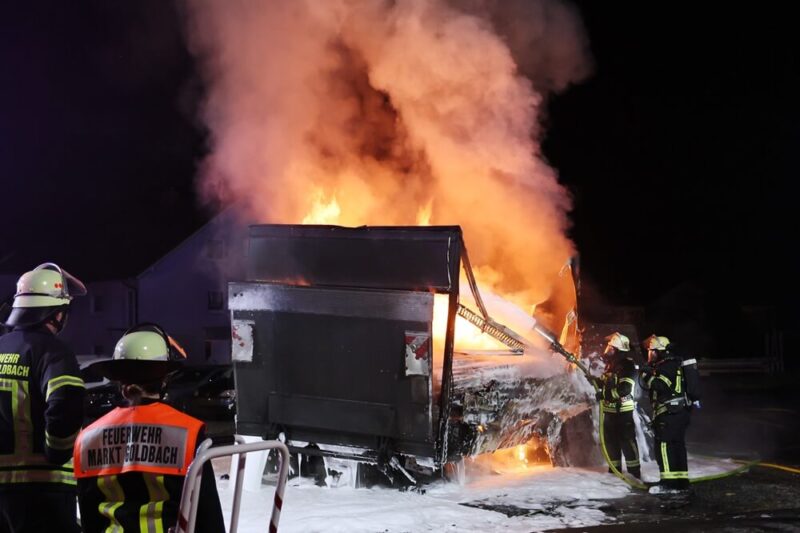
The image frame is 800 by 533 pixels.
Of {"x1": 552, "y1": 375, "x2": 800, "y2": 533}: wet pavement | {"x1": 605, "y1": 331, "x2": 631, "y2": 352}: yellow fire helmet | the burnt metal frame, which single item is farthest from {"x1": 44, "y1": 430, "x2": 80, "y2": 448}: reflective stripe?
{"x1": 605, "y1": 331, "x2": 631, "y2": 352}: yellow fire helmet

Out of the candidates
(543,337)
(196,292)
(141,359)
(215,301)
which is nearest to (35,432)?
(141,359)

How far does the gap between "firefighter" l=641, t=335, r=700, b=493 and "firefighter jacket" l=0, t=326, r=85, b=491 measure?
6.36m

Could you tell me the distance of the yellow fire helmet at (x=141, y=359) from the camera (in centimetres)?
314

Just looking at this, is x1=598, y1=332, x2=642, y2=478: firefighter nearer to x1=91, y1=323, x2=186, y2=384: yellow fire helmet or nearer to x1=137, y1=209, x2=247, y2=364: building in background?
x1=91, y1=323, x2=186, y2=384: yellow fire helmet

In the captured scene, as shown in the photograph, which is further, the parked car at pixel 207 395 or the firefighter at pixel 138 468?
the parked car at pixel 207 395

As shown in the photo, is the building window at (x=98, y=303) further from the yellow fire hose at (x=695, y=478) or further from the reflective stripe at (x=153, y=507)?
the reflective stripe at (x=153, y=507)

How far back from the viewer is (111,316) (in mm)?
29188

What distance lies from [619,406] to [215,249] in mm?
23948

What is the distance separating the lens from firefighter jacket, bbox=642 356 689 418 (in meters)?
8.48

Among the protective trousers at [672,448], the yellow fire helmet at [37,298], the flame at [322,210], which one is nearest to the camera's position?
the yellow fire helmet at [37,298]

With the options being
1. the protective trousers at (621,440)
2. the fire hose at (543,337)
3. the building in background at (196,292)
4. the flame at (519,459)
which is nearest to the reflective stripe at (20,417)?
the fire hose at (543,337)

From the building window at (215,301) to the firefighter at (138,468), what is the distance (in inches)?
1071

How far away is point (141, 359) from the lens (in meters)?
3.27

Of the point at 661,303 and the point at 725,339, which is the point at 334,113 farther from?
the point at 661,303
